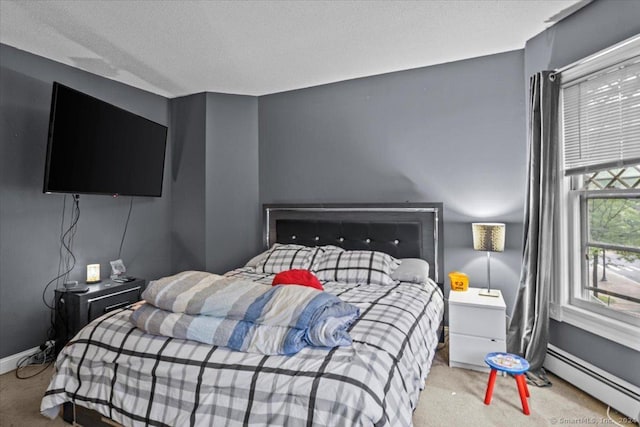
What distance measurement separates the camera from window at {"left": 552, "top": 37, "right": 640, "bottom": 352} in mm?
2156

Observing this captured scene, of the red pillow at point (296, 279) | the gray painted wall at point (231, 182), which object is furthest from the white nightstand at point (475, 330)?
the gray painted wall at point (231, 182)

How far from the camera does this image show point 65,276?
3191 millimetres

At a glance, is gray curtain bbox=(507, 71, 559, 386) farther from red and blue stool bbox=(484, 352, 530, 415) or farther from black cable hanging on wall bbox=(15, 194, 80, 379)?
black cable hanging on wall bbox=(15, 194, 80, 379)

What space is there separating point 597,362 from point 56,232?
4370 millimetres

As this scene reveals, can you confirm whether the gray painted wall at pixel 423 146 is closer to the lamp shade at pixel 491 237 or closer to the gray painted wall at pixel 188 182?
the lamp shade at pixel 491 237

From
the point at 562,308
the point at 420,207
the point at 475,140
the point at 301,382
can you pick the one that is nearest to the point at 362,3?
the point at 475,140

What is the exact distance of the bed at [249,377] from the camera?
1299mm

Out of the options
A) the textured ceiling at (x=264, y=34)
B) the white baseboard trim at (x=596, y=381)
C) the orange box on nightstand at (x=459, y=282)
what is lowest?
the white baseboard trim at (x=596, y=381)

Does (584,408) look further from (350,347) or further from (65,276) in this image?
(65,276)

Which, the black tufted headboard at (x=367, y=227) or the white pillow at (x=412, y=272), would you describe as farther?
the black tufted headboard at (x=367, y=227)

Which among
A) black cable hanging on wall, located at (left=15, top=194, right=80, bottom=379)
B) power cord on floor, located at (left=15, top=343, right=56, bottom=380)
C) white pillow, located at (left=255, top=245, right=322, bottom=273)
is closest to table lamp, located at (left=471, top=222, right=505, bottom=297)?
white pillow, located at (left=255, top=245, right=322, bottom=273)

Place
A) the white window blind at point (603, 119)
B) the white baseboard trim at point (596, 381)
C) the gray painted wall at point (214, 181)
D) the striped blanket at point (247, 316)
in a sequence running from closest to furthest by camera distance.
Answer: the striped blanket at point (247, 316)
the white baseboard trim at point (596, 381)
the white window blind at point (603, 119)
the gray painted wall at point (214, 181)

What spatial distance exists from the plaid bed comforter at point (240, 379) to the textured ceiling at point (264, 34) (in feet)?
6.74

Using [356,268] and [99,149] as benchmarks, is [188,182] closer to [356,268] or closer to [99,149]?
[99,149]
